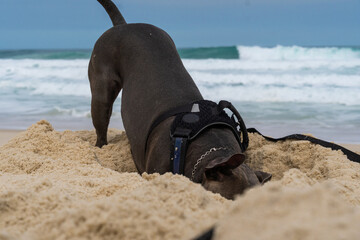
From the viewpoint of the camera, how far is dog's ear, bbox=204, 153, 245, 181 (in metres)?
2.20

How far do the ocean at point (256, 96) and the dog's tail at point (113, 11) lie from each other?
6.90 ft

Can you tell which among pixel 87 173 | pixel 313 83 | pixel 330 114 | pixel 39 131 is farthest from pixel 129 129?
pixel 313 83

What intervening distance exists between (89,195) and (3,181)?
67 cm

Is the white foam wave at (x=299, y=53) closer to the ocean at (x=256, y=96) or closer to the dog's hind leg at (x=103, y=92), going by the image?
the ocean at (x=256, y=96)

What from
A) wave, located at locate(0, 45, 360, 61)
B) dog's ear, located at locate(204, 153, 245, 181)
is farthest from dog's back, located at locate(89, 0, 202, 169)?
wave, located at locate(0, 45, 360, 61)

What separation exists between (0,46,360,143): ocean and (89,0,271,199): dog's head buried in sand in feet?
7.34

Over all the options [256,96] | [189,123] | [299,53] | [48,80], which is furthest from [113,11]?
[299,53]

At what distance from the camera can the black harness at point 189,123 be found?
2.64 meters

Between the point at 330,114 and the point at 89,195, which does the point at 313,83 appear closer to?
the point at 330,114

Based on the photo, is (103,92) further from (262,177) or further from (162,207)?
(162,207)

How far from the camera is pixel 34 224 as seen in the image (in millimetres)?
→ 1391

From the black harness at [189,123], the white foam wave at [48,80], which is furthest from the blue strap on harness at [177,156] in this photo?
the white foam wave at [48,80]

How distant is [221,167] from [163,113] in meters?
0.88

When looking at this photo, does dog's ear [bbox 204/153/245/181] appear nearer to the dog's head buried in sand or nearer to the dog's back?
the dog's head buried in sand
